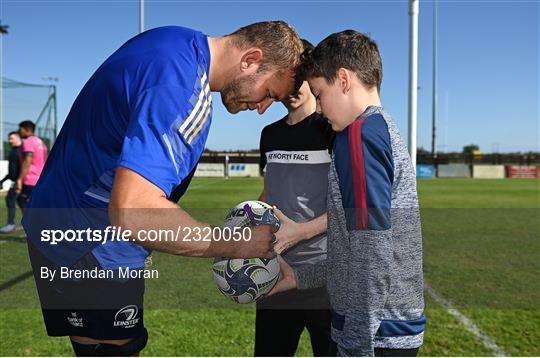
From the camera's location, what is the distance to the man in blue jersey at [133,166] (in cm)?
158

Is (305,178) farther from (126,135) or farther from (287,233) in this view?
(126,135)

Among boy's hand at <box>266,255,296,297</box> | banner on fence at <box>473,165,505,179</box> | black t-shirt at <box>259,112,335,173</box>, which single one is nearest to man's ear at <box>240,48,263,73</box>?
black t-shirt at <box>259,112,335,173</box>

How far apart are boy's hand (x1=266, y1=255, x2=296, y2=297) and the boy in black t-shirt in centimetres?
5

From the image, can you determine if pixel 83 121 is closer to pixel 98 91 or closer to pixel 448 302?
pixel 98 91

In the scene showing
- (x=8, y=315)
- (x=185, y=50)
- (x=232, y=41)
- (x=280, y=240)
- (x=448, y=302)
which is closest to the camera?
(x=185, y=50)

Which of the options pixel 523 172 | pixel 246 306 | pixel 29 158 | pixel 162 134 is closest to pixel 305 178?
pixel 162 134

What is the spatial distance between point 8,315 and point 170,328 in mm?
1663

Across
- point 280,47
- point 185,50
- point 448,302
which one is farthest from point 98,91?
point 448,302

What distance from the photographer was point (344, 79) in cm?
189

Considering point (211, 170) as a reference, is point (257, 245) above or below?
above

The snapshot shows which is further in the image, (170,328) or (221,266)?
(170,328)

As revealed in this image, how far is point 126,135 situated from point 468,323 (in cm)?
410

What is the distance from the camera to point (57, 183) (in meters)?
1.99

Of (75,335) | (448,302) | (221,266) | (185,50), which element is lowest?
(448,302)
